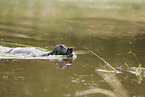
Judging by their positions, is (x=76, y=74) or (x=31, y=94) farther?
(x=76, y=74)

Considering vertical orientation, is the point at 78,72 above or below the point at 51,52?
below

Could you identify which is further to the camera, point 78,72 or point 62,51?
point 62,51

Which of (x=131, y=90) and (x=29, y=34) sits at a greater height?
A: (x=29, y=34)

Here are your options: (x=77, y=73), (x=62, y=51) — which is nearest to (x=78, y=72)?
(x=77, y=73)

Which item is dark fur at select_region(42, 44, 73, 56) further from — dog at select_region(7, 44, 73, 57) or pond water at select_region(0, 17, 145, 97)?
pond water at select_region(0, 17, 145, 97)

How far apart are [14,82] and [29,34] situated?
845cm

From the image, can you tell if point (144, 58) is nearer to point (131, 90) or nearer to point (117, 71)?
point (117, 71)

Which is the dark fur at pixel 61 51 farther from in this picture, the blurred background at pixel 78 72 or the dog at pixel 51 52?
the blurred background at pixel 78 72

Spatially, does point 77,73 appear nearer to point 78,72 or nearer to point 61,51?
point 78,72

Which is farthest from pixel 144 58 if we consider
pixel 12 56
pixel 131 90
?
pixel 12 56

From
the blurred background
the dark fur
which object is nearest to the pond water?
the blurred background

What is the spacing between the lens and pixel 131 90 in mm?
7016

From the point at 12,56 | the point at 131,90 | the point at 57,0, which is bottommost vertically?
the point at 131,90

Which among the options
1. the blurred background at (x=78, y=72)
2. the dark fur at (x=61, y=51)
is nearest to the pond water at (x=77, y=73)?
the blurred background at (x=78, y=72)
